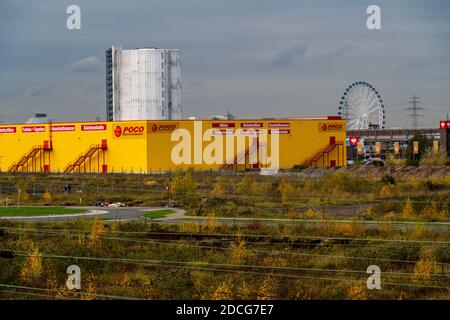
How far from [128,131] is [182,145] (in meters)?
5.02

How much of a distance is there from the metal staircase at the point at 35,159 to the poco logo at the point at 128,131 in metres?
9.59

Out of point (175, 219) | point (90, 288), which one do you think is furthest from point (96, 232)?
point (90, 288)

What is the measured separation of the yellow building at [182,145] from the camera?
72375 mm

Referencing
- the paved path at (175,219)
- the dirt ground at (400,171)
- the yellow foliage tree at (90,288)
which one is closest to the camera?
the yellow foliage tree at (90,288)

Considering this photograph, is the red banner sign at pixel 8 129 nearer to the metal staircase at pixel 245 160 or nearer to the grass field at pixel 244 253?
the metal staircase at pixel 245 160

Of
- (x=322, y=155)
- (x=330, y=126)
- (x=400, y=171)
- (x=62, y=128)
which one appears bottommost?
(x=400, y=171)

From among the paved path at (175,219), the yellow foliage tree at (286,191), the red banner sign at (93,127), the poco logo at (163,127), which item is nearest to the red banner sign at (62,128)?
the red banner sign at (93,127)

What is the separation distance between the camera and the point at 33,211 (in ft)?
135

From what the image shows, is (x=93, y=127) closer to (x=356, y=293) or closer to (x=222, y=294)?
(x=222, y=294)

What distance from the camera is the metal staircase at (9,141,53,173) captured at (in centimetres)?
8056

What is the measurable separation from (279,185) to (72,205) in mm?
13258

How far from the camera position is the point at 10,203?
4684 centimetres
